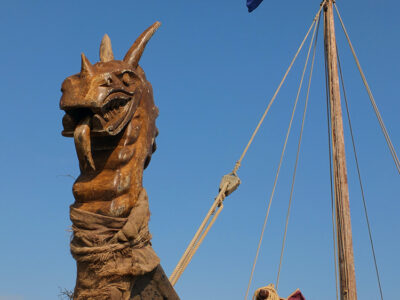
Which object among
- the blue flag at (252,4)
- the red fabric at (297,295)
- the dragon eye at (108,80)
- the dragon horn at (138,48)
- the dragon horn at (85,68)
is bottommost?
the red fabric at (297,295)

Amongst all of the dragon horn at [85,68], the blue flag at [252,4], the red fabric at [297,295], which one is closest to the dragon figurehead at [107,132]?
the dragon horn at [85,68]

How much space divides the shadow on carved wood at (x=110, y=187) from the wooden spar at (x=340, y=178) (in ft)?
16.6

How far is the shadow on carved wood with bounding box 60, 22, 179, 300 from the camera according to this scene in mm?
2615

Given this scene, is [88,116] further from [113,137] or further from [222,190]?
[222,190]

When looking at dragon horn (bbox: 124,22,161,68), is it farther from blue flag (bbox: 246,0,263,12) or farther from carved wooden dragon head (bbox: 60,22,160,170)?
blue flag (bbox: 246,0,263,12)

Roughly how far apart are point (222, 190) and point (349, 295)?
226 centimetres

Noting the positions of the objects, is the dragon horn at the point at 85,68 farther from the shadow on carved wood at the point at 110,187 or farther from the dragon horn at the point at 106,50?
the dragon horn at the point at 106,50

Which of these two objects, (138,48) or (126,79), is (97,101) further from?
(138,48)

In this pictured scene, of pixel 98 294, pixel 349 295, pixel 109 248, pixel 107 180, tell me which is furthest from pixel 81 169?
pixel 349 295

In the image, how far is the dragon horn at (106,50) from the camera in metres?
2.96

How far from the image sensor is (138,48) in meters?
3.02

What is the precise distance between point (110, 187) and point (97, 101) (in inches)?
15.8

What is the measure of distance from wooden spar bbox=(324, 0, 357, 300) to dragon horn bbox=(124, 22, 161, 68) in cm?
533

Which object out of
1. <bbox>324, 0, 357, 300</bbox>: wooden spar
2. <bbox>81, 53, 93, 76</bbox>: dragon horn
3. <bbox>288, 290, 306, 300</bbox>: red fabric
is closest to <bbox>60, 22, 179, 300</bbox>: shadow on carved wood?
<bbox>81, 53, 93, 76</bbox>: dragon horn
